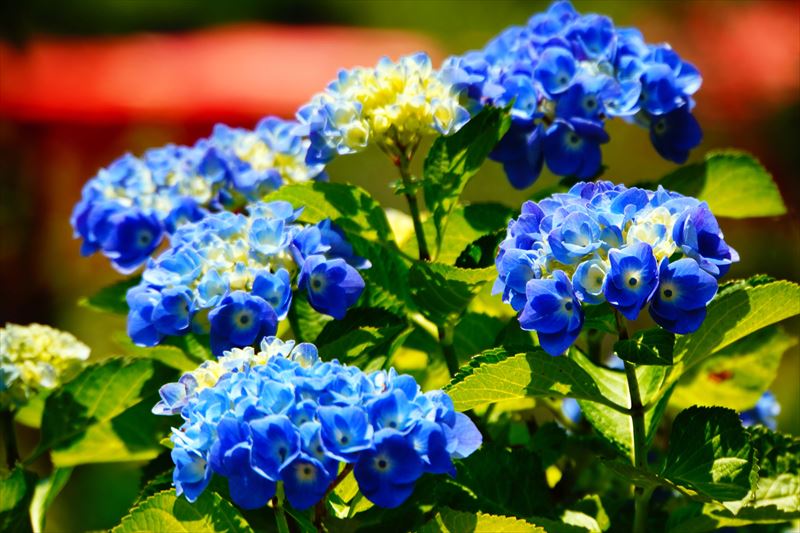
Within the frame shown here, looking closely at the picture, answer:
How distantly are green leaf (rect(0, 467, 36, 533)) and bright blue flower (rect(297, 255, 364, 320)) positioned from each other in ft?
1.14

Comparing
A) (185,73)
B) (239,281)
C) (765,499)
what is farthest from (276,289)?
(185,73)

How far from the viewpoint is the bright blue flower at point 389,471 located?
82 centimetres

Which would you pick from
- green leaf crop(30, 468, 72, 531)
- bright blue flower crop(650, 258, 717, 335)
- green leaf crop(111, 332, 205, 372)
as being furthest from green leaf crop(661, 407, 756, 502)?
green leaf crop(30, 468, 72, 531)

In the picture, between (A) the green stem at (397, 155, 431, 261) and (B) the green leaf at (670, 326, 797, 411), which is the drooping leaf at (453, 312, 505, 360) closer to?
(A) the green stem at (397, 155, 431, 261)

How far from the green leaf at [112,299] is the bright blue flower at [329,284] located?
32cm

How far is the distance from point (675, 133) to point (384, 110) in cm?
34

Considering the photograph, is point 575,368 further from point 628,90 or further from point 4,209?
point 4,209

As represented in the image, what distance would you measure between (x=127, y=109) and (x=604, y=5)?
3019 millimetres

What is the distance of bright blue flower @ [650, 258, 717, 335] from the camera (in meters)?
0.90

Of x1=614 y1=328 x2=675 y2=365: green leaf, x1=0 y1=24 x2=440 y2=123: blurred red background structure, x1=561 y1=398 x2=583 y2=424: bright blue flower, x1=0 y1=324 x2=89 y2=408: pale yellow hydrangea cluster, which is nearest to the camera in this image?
x1=614 y1=328 x2=675 y2=365: green leaf

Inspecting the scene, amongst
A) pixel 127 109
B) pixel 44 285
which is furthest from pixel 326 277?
pixel 127 109

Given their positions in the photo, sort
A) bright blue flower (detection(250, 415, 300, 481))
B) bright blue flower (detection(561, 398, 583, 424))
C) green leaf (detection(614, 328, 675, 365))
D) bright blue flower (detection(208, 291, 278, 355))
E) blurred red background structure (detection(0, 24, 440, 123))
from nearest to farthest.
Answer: bright blue flower (detection(250, 415, 300, 481))
green leaf (detection(614, 328, 675, 365))
bright blue flower (detection(208, 291, 278, 355))
bright blue flower (detection(561, 398, 583, 424))
blurred red background structure (detection(0, 24, 440, 123))

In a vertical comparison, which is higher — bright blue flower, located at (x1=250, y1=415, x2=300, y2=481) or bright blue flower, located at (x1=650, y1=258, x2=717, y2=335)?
bright blue flower, located at (x1=650, y1=258, x2=717, y2=335)

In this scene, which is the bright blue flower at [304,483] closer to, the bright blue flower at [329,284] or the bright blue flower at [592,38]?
the bright blue flower at [329,284]
